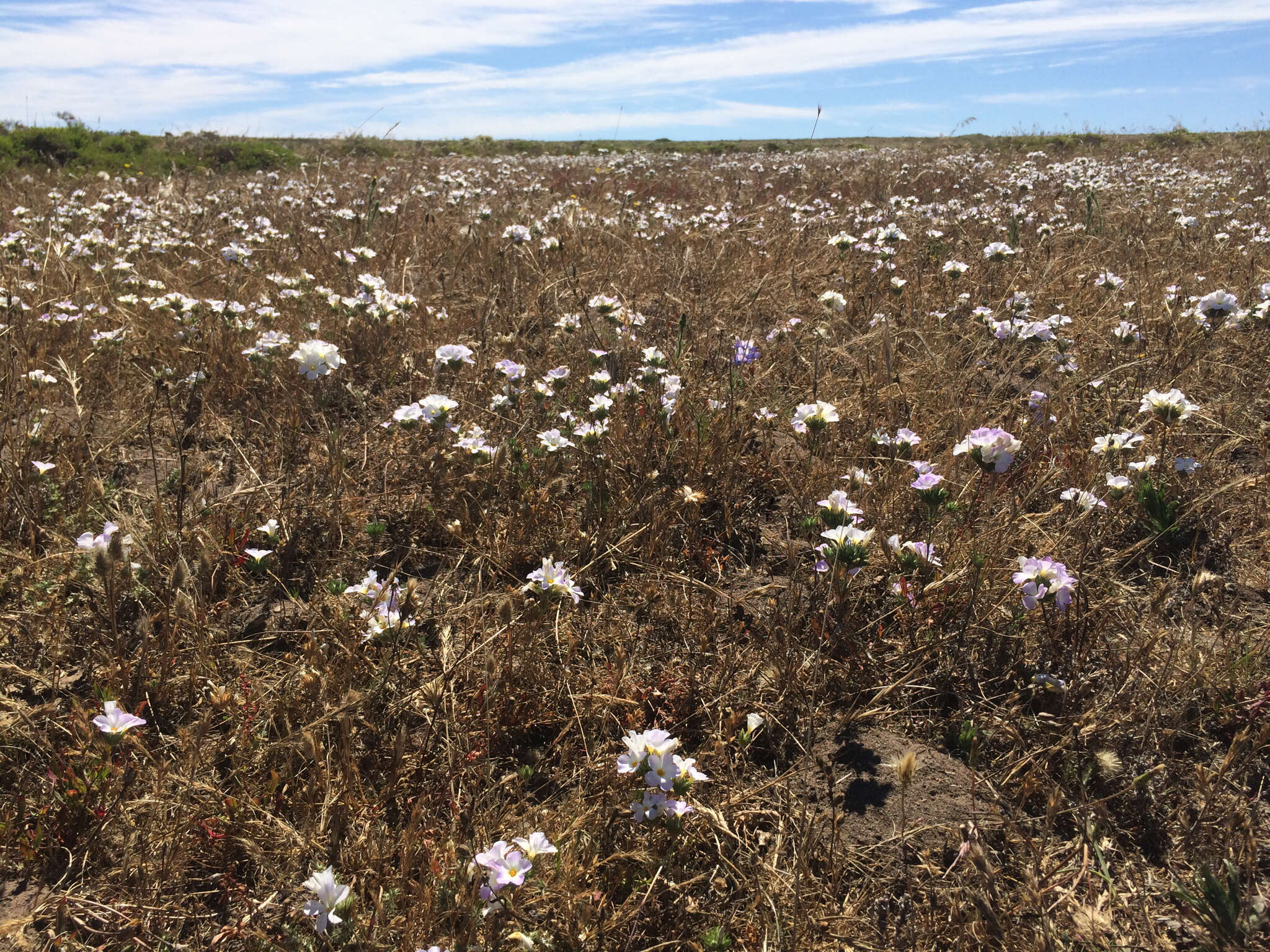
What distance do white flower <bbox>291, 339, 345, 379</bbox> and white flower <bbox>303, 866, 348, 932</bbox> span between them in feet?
8.12

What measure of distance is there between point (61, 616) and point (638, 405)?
2.83 meters

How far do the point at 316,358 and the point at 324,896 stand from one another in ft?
8.45

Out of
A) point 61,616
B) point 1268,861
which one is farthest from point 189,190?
point 1268,861

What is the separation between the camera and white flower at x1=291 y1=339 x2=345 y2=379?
3664mm

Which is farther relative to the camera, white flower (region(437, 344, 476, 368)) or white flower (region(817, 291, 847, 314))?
white flower (region(817, 291, 847, 314))

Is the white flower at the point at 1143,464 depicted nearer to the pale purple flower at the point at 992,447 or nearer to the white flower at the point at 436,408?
the pale purple flower at the point at 992,447

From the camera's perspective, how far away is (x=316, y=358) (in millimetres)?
3703

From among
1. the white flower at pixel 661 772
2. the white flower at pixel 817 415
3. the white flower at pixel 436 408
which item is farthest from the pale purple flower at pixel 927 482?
the white flower at pixel 436 408

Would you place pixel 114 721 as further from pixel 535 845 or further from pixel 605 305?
pixel 605 305

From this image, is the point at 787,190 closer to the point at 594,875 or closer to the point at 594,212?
the point at 594,212

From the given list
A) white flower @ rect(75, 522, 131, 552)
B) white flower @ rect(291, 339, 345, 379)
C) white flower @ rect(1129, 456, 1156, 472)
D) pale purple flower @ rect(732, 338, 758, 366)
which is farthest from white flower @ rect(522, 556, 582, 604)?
white flower @ rect(1129, 456, 1156, 472)

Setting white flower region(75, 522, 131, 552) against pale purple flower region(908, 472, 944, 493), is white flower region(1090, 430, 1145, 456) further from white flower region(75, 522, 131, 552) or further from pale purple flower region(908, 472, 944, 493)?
white flower region(75, 522, 131, 552)

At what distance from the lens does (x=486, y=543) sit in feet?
11.1


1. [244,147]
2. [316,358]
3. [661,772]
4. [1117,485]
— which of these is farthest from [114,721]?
[244,147]
